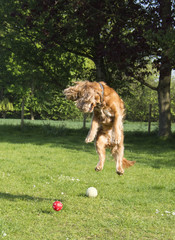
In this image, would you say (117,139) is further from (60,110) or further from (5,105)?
(5,105)

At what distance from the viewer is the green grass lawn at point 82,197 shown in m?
5.74

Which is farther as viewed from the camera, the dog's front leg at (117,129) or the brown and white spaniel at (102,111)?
the dog's front leg at (117,129)

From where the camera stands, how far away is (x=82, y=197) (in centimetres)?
753

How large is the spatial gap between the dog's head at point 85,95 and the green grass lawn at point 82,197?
139 cm

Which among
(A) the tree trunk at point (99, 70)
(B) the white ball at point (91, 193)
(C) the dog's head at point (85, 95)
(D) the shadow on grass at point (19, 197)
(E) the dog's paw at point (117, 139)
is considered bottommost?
(D) the shadow on grass at point (19, 197)

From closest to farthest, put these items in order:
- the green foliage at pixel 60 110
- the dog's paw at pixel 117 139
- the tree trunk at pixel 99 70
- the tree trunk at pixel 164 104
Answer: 1. the dog's paw at pixel 117 139
2. the tree trunk at pixel 164 104
3. the tree trunk at pixel 99 70
4. the green foliage at pixel 60 110

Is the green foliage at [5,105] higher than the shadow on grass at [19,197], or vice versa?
the green foliage at [5,105]

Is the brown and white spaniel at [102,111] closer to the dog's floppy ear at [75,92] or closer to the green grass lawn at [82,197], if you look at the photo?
the dog's floppy ear at [75,92]

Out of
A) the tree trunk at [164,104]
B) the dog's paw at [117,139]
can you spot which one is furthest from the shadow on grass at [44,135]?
the dog's paw at [117,139]

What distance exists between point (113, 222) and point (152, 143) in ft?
36.2

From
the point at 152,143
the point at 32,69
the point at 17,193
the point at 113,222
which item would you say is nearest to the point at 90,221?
the point at 113,222

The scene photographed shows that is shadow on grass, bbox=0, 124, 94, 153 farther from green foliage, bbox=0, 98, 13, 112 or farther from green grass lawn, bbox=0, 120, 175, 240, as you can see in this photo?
green foliage, bbox=0, 98, 13, 112

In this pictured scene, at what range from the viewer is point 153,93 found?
40.0 m

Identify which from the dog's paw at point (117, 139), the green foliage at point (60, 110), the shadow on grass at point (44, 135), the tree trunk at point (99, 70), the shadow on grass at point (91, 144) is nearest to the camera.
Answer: the dog's paw at point (117, 139)
